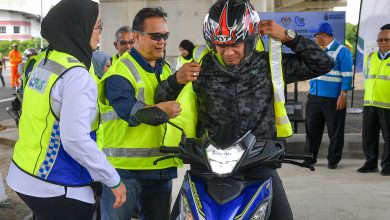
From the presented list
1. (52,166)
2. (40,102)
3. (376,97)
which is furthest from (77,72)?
(376,97)

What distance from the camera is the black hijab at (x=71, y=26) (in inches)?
114

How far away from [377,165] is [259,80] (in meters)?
5.41

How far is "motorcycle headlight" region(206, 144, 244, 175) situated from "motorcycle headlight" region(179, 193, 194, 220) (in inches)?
8.9

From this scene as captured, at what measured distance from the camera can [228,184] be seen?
2900 millimetres

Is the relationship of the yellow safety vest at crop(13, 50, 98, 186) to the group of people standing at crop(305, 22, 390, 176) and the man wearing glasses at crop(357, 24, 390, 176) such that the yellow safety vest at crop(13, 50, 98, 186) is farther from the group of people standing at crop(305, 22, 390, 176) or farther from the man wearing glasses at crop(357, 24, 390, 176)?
the man wearing glasses at crop(357, 24, 390, 176)

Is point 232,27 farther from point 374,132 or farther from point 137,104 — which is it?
point 374,132

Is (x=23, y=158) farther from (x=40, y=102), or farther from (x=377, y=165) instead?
(x=377, y=165)

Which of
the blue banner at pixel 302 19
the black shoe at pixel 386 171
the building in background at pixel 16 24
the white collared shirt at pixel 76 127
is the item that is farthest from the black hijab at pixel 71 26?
the building in background at pixel 16 24

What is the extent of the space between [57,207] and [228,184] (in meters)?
0.82

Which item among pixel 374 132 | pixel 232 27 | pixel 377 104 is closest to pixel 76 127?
pixel 232 27

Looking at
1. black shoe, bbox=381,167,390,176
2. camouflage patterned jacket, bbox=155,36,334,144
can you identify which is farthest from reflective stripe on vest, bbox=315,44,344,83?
camouflage patterned jacket, bbox=155,36,334,144

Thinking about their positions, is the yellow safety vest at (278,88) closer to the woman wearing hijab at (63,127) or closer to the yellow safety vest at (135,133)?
the yellow safety vest at (135,133)

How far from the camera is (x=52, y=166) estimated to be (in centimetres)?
290

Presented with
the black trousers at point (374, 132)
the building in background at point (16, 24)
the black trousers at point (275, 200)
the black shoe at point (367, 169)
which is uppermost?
the building in background at point (16, 24)
